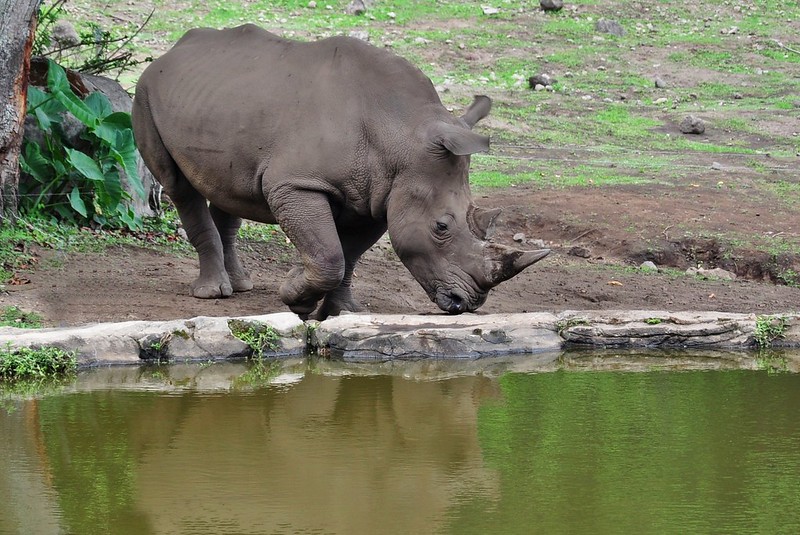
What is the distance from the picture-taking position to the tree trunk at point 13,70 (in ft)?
28.7

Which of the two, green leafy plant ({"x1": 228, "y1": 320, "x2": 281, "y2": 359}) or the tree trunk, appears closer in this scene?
green leafy plant ({"x1": 228, "y1": 320, "x2": 281, "y2": 359})

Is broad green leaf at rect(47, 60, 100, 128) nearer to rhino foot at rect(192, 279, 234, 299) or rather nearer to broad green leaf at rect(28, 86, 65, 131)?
broad green leaf at rect(28, 86, 65, 131)

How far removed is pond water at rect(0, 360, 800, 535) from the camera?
14.6 feet

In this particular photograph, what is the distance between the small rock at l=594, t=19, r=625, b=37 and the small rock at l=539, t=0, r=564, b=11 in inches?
35.3

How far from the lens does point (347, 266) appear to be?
8.29 meters

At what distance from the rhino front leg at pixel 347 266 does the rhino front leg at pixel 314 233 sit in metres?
0.60

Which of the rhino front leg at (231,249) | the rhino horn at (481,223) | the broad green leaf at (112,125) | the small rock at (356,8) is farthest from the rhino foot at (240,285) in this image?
the small rock at (356,8)

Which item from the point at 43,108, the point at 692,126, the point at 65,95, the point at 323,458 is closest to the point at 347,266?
the point at 65,95

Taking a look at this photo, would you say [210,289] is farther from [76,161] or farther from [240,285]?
[76,161]

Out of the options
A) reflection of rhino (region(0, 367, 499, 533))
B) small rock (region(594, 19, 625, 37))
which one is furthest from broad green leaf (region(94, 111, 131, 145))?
small rock (region(594, 19, 625, 37))

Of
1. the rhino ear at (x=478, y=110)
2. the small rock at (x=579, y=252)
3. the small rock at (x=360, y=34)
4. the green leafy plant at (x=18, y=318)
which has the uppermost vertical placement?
the rhino ear at (x=478, y=110)

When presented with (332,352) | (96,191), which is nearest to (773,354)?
(332,352)

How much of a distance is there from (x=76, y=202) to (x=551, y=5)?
1357cm

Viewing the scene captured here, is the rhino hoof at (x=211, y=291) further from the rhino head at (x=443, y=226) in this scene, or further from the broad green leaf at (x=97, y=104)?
the broad green leaf at (x=97, y=104)
